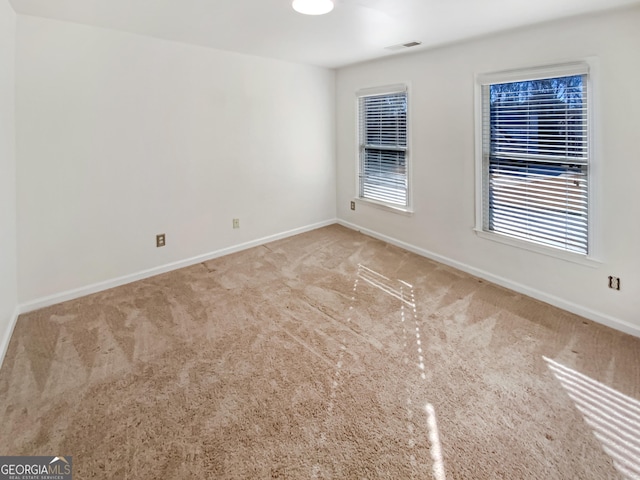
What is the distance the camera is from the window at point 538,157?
262 centimetres

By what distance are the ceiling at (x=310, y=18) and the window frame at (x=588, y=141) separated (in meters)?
0.34

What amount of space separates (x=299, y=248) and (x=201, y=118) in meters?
1.80

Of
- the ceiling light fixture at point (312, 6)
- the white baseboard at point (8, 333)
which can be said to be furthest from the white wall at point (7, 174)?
the ceiling light fixture at point (312, 6)

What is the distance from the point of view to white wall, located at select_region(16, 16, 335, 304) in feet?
9.00

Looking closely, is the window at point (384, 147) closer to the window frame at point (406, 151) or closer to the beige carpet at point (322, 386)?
the window frame at point (406, 151)

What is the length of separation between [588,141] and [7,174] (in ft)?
13.4

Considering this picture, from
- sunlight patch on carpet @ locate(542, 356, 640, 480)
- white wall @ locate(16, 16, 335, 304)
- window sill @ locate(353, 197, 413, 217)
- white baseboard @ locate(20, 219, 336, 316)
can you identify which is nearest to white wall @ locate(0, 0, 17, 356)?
white wall @ locate(16, 16, 335, 304)

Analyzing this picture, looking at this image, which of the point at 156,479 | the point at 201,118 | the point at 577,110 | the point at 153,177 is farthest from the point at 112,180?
the point at 577,110

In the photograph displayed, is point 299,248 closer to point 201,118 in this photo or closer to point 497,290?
point 201,118

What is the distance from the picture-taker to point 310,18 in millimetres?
2688

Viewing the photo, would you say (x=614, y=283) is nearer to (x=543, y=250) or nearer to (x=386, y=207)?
(x=543, y=250)

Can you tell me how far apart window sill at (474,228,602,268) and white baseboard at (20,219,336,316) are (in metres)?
2.46

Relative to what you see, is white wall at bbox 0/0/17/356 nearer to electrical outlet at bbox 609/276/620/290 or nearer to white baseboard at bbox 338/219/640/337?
white baseboard at bbox 338/219/640/337

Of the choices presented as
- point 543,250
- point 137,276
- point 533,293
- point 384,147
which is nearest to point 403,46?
point 384,147
